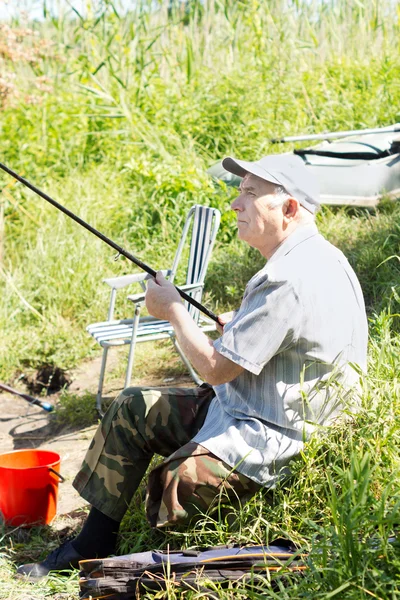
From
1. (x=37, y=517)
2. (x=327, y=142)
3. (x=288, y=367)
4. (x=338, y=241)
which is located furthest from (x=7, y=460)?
(x=327, y=142)

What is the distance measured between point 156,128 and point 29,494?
478 centimetres

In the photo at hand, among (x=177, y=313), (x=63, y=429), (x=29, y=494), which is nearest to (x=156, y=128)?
(x=63, y=429)

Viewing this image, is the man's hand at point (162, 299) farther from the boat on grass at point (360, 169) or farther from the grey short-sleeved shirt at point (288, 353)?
the boat on grass at point (360, 169)

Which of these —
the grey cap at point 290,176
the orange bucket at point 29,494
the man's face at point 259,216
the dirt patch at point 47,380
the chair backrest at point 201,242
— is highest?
the grey cap at point 290,176

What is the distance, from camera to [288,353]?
8.67 feet

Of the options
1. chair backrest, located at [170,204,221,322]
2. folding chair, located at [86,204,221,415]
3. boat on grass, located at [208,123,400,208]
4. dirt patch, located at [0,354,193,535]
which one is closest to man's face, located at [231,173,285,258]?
dirt patch, located at [0,354,193,535]

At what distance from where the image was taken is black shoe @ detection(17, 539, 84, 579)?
2.94 m

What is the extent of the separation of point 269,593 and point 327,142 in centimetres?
475

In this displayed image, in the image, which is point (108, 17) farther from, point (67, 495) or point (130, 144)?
point (67, 495)

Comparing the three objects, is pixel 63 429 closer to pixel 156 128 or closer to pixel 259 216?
pixel 259 216

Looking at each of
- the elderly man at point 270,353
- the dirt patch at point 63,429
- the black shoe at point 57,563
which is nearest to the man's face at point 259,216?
the elderly man at point 270,353

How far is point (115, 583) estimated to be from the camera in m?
2.50

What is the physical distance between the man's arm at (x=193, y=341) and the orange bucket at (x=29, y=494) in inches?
38.4

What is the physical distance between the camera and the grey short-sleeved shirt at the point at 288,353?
2.53 meters
